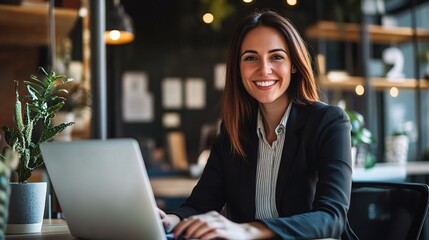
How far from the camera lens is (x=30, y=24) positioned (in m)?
4.36

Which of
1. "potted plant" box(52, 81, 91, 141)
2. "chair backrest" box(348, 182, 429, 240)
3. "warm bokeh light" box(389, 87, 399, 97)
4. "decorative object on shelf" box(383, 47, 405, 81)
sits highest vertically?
"decorative object on shelf" box(383, 47, 405, 81)

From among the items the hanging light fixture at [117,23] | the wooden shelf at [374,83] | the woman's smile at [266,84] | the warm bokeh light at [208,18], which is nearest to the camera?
the woman's smile at [266,84]

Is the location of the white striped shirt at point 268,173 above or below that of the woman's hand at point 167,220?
above

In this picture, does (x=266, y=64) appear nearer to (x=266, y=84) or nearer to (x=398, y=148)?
(x=266, y=84)

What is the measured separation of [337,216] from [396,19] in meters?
6.56

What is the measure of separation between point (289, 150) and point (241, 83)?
0.35 meters

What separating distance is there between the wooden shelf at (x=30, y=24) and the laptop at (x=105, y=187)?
2.98m

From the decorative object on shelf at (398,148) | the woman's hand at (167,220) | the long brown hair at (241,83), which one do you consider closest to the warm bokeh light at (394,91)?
the decorative object on shelf at (398,148)

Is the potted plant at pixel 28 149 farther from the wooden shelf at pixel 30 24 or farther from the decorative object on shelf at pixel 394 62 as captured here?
the decorative object on shelf at pixel 394 62

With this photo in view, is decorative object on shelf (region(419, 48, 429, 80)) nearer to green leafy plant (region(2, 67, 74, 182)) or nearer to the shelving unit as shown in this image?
the shelving unit

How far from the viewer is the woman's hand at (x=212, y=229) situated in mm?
1204

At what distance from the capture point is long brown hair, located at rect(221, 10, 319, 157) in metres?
1.88

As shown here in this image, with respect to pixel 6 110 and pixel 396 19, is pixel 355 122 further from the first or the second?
pixel 396 19

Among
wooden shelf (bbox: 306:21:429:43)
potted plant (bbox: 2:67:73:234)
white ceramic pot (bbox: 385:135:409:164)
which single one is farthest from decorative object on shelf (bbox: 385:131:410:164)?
potted plant (bbox: 2:67:73:234)
